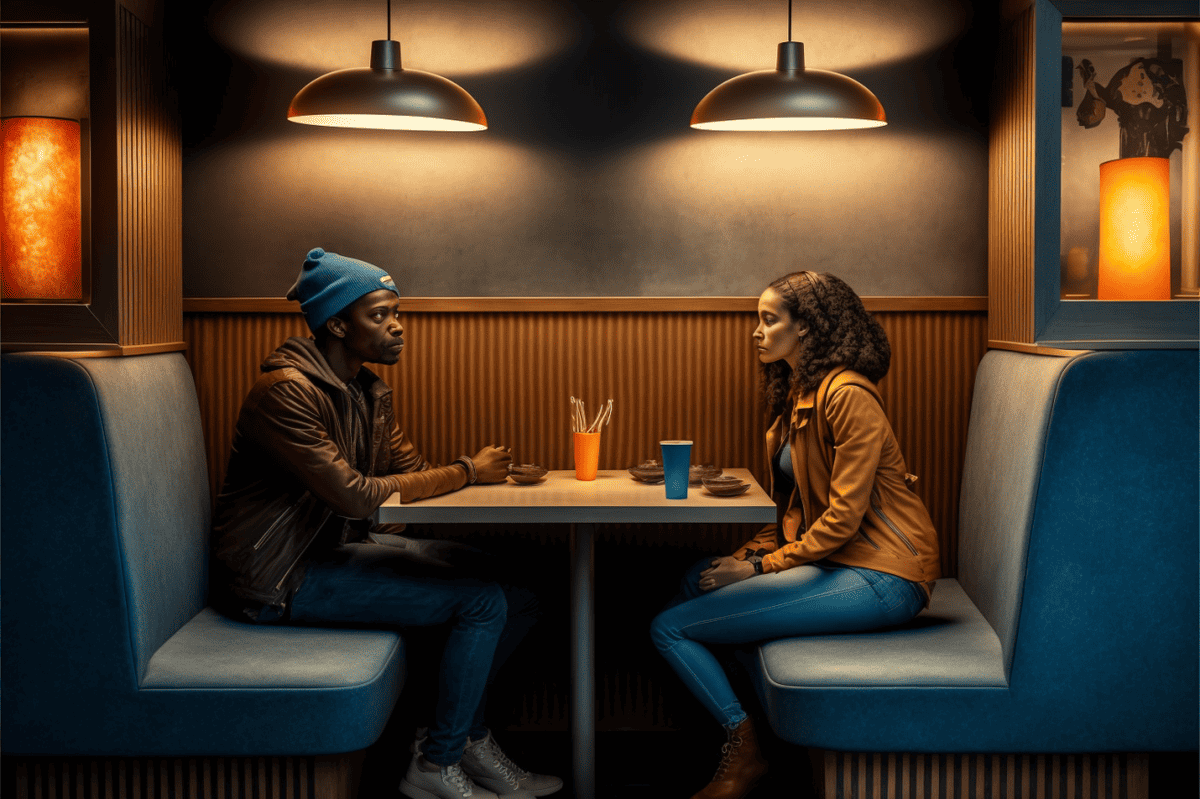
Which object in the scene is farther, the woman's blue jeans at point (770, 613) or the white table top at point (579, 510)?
the woman's blue jeans at point (770, 613)

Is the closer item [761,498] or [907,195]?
[761,498]

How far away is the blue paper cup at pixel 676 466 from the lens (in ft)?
8.00

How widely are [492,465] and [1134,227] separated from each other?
72.1 inches

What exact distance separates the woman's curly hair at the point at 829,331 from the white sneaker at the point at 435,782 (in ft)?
4.33

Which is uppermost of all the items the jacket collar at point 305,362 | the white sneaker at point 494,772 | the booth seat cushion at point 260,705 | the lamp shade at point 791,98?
the lamp shade at point 791,98

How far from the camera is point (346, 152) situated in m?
3.15

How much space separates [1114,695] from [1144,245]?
1.19 metres

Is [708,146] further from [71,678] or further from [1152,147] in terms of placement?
[71,678]

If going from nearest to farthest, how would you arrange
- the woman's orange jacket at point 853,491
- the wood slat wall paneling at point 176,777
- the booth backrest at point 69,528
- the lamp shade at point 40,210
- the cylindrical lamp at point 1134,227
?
1. the booth backrest at point 69,528
2. the wood slat wall paneling at point 176,777
3. the woman's orange jacket at point 853,491
4. the lamp shade at point 40,210
5. the cylindrical lamp at point 1134,227

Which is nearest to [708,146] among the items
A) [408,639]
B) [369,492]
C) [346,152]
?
[346,152]

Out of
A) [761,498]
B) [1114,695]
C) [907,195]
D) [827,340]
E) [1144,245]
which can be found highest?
[907,195]

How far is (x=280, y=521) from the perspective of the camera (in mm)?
2520

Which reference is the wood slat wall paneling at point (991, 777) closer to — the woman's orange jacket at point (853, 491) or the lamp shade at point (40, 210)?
the woman's orange jacket at point (853, 491)

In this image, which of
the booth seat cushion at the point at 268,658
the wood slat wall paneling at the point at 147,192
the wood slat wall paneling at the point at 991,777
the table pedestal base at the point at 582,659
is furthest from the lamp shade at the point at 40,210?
the wood slat wall paneling at the point at 991,777
